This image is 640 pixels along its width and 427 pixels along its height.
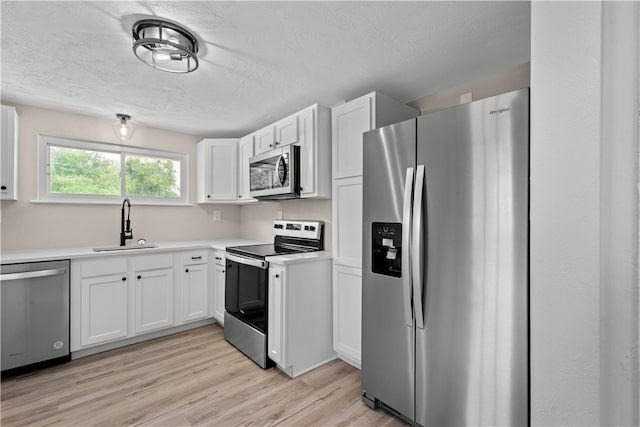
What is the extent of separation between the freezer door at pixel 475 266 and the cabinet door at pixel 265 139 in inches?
68.3

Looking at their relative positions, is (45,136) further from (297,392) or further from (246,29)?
(297,392)

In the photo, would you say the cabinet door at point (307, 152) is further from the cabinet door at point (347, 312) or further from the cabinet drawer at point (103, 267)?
the cabinet drawer at point (103, 267)

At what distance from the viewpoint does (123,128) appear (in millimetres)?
3227

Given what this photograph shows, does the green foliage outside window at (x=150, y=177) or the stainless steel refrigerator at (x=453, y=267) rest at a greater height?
the green foliage outside window at (x=150, y=177)

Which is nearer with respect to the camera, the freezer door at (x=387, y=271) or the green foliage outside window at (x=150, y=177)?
the freezer door at (x=387, y=271)

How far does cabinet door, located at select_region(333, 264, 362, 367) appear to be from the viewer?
234 cm

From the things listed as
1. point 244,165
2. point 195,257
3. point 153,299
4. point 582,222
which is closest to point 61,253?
point 153,299

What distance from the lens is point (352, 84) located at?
→ 2.38 m

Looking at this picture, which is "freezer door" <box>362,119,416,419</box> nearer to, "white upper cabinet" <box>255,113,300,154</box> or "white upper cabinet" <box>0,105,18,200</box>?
"white upper cabinet" <box>255,113,300,154</box>

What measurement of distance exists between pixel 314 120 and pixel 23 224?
2.91 meters

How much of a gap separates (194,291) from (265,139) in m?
1.83

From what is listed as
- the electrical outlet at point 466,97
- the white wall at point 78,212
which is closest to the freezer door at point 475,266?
the electrical outlet at point 466,97

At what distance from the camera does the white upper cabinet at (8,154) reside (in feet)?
8.13

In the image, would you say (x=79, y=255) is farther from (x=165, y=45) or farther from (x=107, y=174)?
(x=165, y=45)
